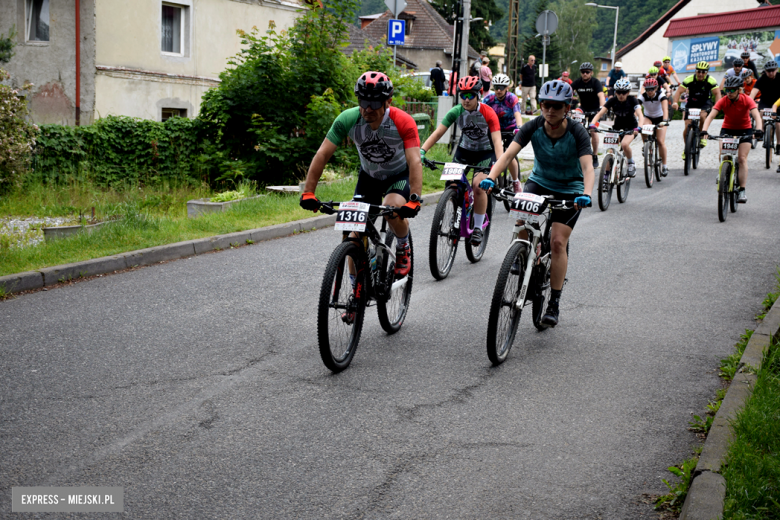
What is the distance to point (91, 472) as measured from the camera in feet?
13.0

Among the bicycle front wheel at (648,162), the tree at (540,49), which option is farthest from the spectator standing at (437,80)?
the tree at (540,49)

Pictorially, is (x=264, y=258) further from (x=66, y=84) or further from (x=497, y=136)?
(x=66, y=84)

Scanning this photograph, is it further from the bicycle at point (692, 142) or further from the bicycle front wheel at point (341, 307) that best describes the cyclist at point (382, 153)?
the bicycle at point (692, 142)

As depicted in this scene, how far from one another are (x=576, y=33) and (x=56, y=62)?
3420 inches

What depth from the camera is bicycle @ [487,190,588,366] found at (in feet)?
18.1

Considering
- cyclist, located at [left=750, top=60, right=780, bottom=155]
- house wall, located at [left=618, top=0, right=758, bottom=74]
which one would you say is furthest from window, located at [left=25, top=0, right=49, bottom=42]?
house wall, located at [left=618, top=0, right=758, bottom=74]

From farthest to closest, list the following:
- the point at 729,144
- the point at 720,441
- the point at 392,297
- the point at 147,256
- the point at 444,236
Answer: the point at 729,144, the point at 147,256, the point at 444,236, the point at 392,297, the point at 720,441

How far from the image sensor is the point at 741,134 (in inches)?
486

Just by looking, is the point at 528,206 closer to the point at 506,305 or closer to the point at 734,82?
the point at 506,305

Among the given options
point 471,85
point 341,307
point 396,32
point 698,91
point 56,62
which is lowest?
point 341,307

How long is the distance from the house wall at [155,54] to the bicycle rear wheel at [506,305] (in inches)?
717

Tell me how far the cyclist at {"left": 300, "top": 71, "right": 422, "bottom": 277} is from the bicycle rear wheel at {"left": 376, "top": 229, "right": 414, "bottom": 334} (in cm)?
9

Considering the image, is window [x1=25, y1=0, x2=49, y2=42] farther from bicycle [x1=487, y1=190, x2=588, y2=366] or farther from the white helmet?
bicycle [x1=487, y1=190, x2=588, y2=366]

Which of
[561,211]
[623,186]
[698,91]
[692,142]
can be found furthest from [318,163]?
[692,142]
